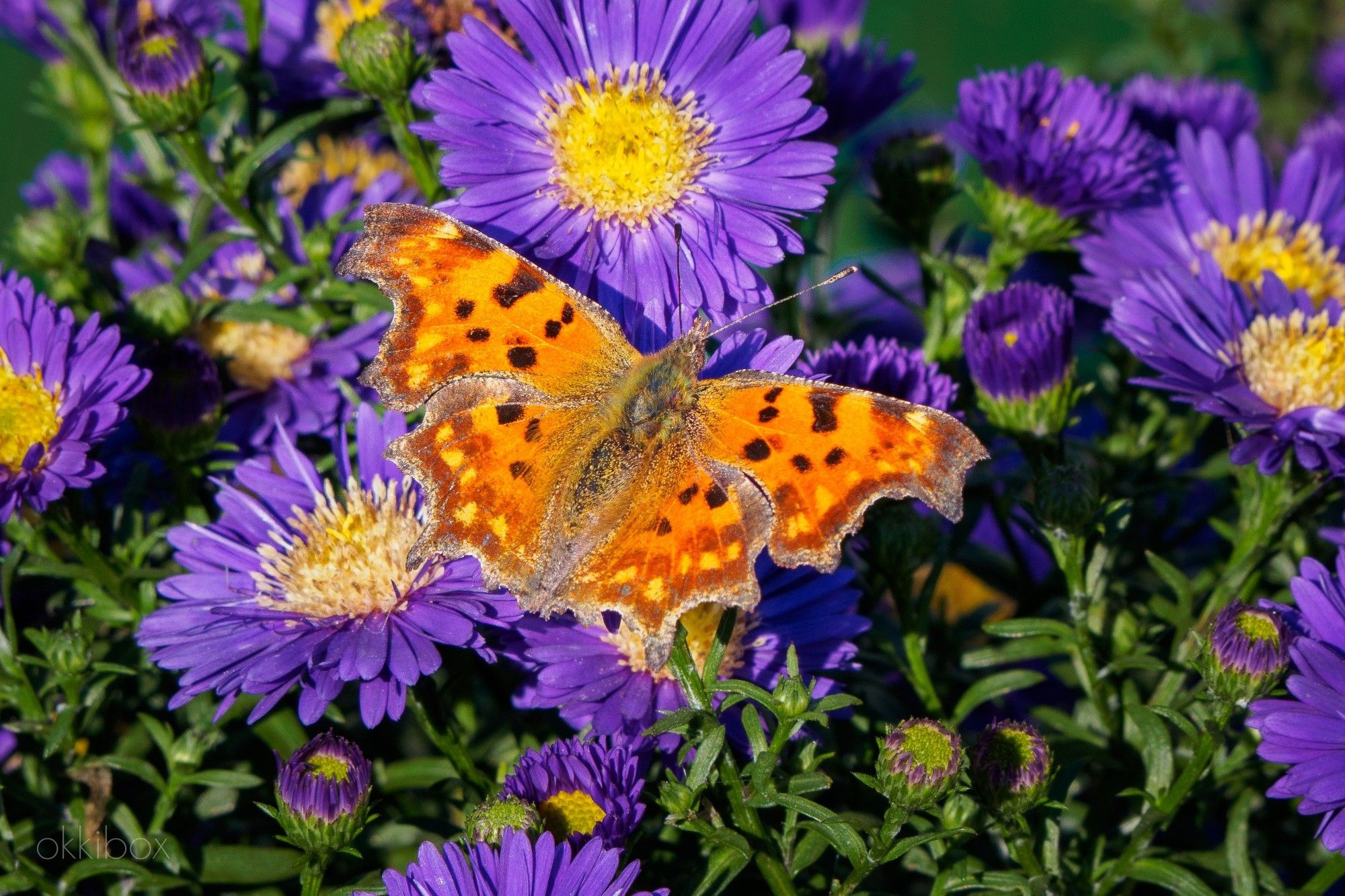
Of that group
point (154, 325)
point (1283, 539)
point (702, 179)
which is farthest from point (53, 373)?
point (1283, 539)

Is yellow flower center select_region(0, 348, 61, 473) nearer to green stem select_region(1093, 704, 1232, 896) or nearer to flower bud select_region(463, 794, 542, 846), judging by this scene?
flower bud select_region(463, 794, 542, 846)

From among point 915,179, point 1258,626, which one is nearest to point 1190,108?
point 915,179

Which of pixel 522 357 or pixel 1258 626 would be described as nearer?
pixel 1258 626

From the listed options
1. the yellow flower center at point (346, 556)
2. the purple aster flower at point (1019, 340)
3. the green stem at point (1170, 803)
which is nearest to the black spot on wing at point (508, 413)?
the yellow flower center at point (346, 556)

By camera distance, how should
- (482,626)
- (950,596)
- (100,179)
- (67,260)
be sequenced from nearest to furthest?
(482,626)
(67,260)
(100,179)
(950,596)

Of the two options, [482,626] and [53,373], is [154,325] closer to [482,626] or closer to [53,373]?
[53,373]

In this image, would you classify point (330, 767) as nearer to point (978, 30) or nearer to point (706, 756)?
point (706, 756)
